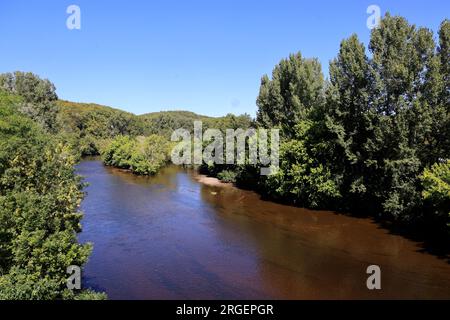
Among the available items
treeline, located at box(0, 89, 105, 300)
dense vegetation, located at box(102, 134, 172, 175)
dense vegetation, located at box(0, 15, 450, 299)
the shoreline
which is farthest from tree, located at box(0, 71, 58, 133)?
treeline, located at box(0, 89, 105, 300)

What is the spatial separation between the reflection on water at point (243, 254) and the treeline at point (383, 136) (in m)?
2.70

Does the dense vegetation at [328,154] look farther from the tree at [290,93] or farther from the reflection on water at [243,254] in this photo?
the reflection on water at [243,254]

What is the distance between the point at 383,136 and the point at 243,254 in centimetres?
1541

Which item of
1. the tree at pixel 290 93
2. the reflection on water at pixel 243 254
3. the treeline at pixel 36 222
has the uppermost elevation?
the tree at pixel 290 93

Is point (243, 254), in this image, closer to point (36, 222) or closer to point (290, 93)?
point (36, 222)

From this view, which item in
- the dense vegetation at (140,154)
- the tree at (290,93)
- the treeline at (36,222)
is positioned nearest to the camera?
the treeline at (36,222)

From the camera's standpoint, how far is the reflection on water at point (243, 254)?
2047cm

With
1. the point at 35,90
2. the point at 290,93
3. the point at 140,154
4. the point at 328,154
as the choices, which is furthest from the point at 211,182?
the point at 35,90

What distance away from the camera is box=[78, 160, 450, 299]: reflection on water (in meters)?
20.5

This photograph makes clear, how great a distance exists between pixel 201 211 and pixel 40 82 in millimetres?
57204

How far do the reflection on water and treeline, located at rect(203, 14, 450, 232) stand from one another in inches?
106

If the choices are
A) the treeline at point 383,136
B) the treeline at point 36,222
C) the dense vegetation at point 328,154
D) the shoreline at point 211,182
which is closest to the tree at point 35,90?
the shoreline at point 211,182

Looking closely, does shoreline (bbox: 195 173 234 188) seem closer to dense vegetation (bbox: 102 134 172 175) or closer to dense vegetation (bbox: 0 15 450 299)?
dense vegetation (bbox: 0 15 450 299)
